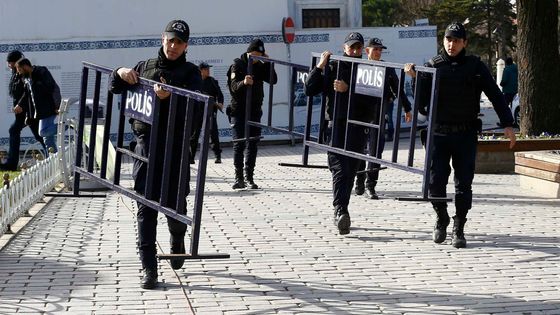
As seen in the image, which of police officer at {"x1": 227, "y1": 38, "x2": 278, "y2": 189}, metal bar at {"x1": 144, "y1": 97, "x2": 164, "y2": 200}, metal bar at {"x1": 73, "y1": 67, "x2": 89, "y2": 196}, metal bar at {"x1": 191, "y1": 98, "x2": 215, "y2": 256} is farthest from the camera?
police officer at {"x1": 227, "y1": 38, "x2": 278, "y2": 189}

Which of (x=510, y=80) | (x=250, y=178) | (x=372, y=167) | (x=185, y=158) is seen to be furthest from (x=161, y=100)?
(x=510, y=80)

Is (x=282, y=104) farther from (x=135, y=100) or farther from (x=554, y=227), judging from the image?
(x=135, y=100)

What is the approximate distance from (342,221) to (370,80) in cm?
122

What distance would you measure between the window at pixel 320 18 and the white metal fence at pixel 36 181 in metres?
11.6

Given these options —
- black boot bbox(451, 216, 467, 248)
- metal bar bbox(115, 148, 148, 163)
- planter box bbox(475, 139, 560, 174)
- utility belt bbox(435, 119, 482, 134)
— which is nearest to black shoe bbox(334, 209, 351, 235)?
black boot bbox(451, 216, 467, 248)

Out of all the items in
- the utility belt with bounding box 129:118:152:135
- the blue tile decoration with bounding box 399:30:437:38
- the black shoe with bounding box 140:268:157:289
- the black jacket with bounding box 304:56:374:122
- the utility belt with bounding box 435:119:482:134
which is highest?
the blue tile decoration with bounding box 399:30:437:38

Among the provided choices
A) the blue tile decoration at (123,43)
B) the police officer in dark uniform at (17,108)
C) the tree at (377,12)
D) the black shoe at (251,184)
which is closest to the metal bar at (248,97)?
the black shoe at (251,184)

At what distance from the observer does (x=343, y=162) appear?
10.6 m

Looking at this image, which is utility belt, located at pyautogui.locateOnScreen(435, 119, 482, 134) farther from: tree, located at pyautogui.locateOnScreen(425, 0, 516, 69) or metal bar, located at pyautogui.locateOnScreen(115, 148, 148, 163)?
tree, located at pyautogui.locateOnScreen(425, 0, 516, 69)

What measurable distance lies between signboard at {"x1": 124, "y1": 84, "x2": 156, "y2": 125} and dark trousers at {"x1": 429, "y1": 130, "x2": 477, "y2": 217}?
262 centimetres

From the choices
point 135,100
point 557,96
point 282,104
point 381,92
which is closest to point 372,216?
point 381,92

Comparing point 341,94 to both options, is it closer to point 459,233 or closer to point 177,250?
point 459,233

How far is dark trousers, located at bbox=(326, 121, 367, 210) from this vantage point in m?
10.4

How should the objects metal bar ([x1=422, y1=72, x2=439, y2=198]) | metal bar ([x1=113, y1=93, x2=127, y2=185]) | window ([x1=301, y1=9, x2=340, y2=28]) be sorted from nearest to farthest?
metal bar ([x1=113, y1=93, x2=127, y2=185]) < metal bar ([x1=422, y1=72, x2=439, y2=198]) < window ([x1=301, y1=9, x2=340, y2=28])
